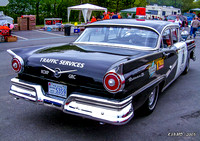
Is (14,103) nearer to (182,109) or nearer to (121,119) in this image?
(121,119)

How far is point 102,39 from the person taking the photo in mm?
4785

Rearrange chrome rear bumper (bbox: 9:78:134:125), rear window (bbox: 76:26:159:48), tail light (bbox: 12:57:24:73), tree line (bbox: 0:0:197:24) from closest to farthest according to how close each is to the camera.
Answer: chrome rear bumper (bbox: 9:78:134:125) < tail light (bbox: 12:57:24:73) < rear window (bbox: 76:26:159:48) < tree line (bbox: 0:0:197:24)

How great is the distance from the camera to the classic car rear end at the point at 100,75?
311 centimetres

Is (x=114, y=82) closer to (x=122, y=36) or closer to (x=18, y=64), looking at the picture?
(x=18, y=64)

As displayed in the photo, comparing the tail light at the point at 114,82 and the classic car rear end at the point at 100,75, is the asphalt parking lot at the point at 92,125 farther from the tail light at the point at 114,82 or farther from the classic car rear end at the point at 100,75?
the tail light at the point at 114,82

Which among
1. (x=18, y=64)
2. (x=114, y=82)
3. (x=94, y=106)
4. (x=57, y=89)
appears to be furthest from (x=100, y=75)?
(x=18, y=64)

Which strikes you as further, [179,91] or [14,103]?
[179,91]

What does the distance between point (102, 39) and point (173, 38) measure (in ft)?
5.89

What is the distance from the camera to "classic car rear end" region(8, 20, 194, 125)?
311cm

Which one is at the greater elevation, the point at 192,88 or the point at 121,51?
the point at 121,51

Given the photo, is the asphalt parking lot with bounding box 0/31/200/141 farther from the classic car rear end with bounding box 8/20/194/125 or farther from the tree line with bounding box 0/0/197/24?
the tree line with bounding box 0/0/197/24

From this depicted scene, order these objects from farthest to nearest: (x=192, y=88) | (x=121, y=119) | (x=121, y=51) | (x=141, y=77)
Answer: (x=192, y=88), (x=121, y=51), (x=141, y=77), (x=121, y=119)

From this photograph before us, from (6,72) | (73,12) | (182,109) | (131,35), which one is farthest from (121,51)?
(73,12)

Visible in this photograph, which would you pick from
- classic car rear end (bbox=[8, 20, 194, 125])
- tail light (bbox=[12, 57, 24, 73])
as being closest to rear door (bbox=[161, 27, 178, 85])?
classic car rear end (bbox=[8, 20, 194, 125])
